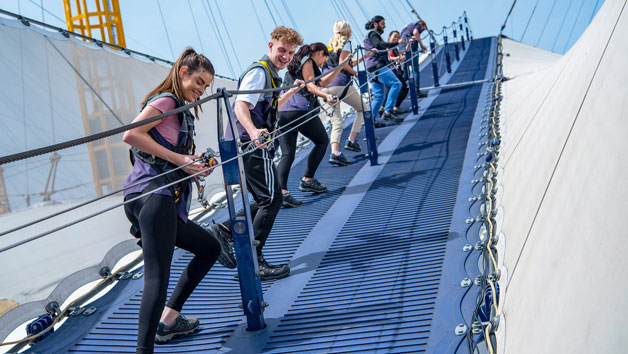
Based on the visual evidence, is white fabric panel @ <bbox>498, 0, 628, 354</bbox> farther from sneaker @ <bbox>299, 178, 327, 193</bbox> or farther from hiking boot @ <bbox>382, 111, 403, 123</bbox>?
hiking boot @ <bbox>382, 111, 403, 123</bbox>

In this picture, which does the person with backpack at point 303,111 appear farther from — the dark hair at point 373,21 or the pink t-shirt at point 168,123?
the dark hair at point 373,21

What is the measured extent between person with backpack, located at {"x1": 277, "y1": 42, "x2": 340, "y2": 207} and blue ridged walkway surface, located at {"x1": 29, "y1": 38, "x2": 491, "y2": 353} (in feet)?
1.51

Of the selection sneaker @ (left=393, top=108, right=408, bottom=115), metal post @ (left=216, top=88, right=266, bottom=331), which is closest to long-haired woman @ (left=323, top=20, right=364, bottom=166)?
sneaker @ (left=393, top=108, right=408, bottom=115)

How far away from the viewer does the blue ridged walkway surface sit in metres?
3.22

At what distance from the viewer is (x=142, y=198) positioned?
274 centimetres

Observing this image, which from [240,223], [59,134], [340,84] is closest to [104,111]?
[59,134]

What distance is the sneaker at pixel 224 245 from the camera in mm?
3547

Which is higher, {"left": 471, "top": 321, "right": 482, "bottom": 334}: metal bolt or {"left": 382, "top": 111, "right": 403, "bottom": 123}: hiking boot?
{"left": 382, "top": 111, "right": 403, "bottom": 123}: hiking boot

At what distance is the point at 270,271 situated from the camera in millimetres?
4141

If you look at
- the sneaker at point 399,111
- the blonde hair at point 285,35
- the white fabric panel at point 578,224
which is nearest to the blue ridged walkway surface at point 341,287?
the white fabric panel at point 578,224

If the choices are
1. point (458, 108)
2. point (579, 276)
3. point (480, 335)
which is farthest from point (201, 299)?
point (458, 108)

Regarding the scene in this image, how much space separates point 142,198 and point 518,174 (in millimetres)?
2662

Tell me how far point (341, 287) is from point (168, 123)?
5.29 feet

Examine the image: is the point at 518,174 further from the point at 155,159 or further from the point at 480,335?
the point at 155,159
